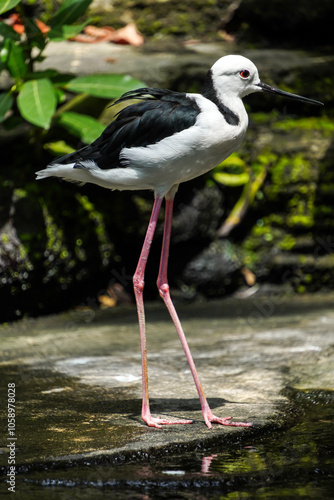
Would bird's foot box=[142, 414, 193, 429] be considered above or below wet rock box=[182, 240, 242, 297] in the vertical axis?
Answer: below

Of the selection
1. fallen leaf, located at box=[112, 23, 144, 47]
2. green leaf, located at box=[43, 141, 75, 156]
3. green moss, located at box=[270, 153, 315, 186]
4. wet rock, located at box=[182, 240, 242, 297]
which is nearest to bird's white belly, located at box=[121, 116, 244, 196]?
green leaf, located at box=[43, 141, 75, 156]

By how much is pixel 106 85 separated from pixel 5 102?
843mm

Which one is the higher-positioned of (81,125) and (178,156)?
(81,125)

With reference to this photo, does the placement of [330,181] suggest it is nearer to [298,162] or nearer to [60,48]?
[298,162]

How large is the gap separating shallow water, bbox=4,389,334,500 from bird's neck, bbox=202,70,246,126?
161cm

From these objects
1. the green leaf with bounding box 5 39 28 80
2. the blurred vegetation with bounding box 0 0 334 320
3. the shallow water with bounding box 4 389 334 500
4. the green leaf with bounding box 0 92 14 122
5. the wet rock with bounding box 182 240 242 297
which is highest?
the green leaf with bounding box 5 39 28 80

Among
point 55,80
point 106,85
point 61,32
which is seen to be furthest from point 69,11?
A: point 106,85

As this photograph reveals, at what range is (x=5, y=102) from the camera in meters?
5.57

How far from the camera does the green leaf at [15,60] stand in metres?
5.54

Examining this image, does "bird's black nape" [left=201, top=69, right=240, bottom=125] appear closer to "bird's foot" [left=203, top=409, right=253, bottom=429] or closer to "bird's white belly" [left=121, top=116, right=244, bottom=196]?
"bird's white belly" [left=121, top=116, right=244, bottom=196]

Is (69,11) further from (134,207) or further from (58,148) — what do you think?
(134,207)

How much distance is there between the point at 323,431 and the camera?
3254 mm

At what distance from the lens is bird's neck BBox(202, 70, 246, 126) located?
11.4 ft

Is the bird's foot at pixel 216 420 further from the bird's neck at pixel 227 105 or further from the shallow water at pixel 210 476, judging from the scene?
the bird's neck at pixel 227 105
